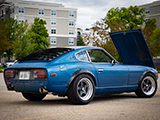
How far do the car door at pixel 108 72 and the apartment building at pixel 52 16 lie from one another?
2581 inches

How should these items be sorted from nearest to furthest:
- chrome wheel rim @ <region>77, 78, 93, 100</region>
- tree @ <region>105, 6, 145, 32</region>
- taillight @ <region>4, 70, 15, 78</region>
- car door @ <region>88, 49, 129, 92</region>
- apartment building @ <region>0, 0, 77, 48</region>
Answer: taillight @ <region>4, 70, 15, 78</region>, chrome wheel rim @ <region>77, 78, 93, 100</region>, car door @ <region>88, 49, 129, 92</region>, tree @ <region>105, 6, 145, 32</region>, apartment building @ <region>0, 0, 77, 48</region>

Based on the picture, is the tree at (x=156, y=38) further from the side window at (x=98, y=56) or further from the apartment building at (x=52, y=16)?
the side window at (x=98, y=56)

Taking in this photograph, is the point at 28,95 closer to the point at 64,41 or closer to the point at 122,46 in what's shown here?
the point at 122,46

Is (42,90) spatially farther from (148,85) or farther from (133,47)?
(133,47)

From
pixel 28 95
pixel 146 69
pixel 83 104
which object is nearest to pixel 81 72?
pixel 83 104

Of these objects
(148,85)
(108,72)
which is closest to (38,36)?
(148,85)

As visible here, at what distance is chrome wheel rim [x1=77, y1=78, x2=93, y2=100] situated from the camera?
23.2 ft

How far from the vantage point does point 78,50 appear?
746 centimetres

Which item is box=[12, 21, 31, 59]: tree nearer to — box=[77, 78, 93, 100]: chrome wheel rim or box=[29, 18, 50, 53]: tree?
box=[29, 18, 50, 53]: tree

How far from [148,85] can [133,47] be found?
1.35 metres

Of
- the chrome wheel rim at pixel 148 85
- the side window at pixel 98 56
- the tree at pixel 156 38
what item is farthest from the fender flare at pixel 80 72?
the tree at pixel 156 38

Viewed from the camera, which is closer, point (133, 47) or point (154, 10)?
point (133, 47)

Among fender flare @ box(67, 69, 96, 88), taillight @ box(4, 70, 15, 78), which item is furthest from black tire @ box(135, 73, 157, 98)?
taillight @ box(4, 70, 15, 78)

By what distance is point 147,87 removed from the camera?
8.83 m
